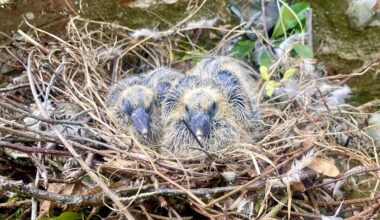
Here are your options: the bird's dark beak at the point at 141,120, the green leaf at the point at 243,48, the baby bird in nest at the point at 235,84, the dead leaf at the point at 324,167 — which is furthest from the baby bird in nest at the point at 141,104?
the dead leaf at the point at 324,167

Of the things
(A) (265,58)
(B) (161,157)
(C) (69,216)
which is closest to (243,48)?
(A) (265,58)

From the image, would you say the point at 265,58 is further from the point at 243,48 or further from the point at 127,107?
the point at 127,107

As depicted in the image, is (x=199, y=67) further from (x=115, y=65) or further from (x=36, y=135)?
(x=36, y=135)

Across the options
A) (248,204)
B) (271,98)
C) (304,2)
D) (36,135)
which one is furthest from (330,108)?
(36,135)

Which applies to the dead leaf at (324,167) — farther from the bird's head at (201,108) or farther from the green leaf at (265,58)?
the green leaf at (265,58)

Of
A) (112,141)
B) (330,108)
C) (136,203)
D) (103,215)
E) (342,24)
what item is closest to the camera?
(136,203)

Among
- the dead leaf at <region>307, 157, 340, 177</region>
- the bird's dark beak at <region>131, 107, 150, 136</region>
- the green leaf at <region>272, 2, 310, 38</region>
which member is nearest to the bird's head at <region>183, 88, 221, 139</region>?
the bird's dark beak at <region>131, 107, 150, 136</region>
